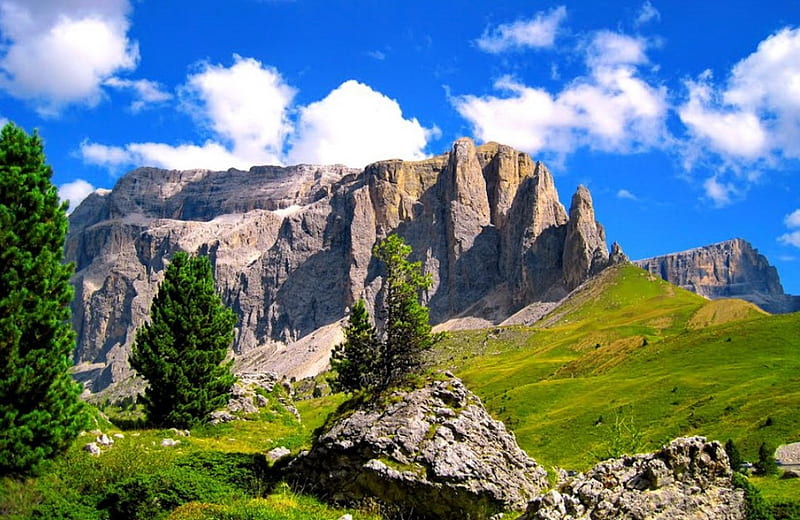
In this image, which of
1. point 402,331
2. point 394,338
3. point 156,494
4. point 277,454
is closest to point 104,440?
point 277,454

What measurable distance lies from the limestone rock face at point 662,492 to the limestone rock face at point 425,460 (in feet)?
20.7

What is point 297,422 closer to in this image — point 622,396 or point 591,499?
point 591,499

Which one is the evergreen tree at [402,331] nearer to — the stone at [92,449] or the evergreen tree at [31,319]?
the stone at [92,449]

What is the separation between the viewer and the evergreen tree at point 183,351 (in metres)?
37.4

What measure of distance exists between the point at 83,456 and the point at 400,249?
55.0 ft

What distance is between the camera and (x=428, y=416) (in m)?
24.6

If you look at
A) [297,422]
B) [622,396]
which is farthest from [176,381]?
[622,396]

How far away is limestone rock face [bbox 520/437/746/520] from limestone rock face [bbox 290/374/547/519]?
6.32 meters

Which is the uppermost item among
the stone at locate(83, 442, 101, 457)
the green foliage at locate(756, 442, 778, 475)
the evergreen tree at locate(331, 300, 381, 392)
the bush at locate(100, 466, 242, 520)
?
the evergreen tree at locate(331, 300, 381, 392)

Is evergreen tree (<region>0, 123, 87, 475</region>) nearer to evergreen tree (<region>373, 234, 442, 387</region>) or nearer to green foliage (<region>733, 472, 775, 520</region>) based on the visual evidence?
evergreen tree (<region>373, 234, 442, 387</region>)

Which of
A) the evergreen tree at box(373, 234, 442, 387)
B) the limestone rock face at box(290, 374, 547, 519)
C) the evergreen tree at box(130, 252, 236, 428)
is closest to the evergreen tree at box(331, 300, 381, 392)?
the evergreen tree at box(373, 234, 442, 387)

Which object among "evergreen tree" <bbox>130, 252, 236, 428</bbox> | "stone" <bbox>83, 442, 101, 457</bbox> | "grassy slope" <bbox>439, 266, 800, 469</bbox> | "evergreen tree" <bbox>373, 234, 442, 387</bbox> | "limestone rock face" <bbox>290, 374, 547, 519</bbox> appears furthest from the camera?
"grassy slope" <bbox>439, 266, 800, 469</bbox>

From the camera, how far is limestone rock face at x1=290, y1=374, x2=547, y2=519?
72.6ft

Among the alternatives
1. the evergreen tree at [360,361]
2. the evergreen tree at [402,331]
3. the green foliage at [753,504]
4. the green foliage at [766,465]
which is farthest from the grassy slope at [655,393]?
the green foliage at [753,504]
